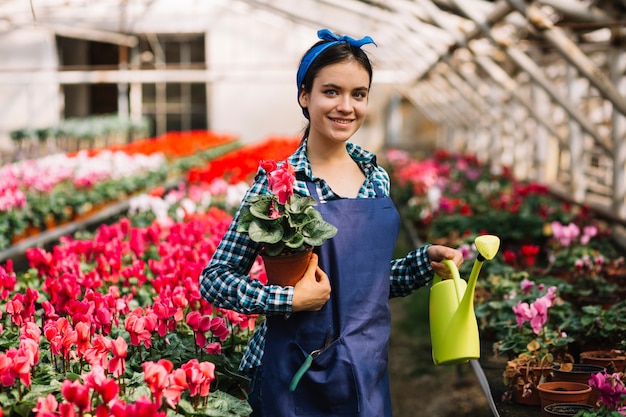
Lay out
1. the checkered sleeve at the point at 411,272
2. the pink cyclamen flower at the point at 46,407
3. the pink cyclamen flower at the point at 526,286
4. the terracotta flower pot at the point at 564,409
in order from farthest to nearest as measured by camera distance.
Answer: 1. the pink cyclamen flower at the point at 526,286
2. the terracotta flower pot at the point at 564,409
3. the checkered sleeve at the point at 411,272
4. the pink cyclamen flower at the point at 46,407

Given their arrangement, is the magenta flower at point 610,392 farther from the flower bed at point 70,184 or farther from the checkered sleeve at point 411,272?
the flower bed at point 70,184

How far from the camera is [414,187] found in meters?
8.86

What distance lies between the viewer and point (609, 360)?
2686 millimetres

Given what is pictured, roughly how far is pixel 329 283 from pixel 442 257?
1.08 ft

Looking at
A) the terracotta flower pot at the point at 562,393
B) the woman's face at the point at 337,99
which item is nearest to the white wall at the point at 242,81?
the terracotta flower pot at the point at 562,393

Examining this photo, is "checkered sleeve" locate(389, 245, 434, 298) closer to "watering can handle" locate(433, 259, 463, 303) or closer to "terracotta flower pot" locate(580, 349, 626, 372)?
"watering can handle" locate(433, 259, 463, 303)

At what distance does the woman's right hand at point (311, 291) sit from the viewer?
187 cm

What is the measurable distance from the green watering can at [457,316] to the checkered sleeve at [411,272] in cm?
11

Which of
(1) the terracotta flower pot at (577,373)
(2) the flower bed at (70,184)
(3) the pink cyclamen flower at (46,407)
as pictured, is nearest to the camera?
(3) the pink cyclamen flower at (46,407)

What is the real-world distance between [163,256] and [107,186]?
4838 mm

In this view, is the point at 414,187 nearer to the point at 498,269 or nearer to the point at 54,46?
the point at 498,269

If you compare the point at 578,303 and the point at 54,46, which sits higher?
the point at 54,46

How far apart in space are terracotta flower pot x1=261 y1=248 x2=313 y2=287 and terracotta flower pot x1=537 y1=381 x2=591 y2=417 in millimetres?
973

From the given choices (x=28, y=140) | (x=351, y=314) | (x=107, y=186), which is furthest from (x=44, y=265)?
(x=28, y=140)
